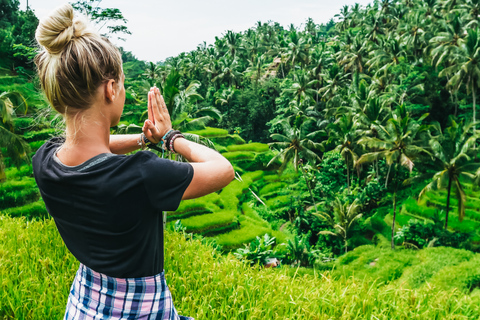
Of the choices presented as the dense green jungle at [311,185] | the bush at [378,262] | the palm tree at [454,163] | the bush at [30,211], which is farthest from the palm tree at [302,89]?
the bush at [30,211]

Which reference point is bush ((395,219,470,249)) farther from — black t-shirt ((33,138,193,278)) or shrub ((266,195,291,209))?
black t-shirt ((33,138,193,278))

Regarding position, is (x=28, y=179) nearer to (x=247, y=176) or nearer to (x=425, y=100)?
(x=247, y=176)

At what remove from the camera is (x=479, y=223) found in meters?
21.7

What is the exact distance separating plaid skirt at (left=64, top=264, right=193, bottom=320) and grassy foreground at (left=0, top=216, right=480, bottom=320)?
1381 mm

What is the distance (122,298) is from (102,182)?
451 mm

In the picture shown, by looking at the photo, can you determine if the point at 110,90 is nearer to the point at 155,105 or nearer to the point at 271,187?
the point at 155,105

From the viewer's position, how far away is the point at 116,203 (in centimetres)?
111

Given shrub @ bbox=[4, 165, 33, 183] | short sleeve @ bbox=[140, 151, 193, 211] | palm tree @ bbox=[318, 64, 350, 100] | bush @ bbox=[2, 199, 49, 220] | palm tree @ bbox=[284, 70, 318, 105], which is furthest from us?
palm tree @ bbox=[284, 70, 318, 105]

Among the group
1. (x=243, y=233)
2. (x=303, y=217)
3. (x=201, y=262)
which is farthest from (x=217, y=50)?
(x=201, y=262)

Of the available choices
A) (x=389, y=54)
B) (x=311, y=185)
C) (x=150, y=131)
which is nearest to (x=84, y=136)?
(x=150, y=131)

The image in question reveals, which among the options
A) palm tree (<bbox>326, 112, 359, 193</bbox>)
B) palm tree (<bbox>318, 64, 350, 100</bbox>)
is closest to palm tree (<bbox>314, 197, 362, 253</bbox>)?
palm tree (<bbox>326, 112, 359, 193</bbox>)

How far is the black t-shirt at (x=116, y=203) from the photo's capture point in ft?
3.60

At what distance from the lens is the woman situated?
3.64 feet

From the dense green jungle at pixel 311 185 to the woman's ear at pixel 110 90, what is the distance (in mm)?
313
